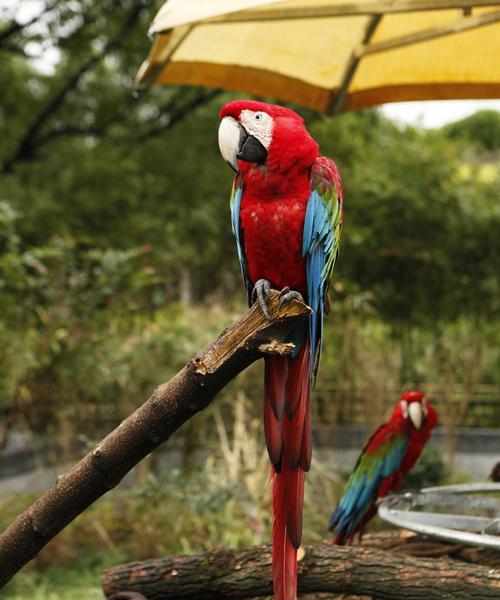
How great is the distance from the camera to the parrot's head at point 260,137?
1.35 m

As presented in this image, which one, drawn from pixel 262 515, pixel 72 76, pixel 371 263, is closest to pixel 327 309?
pixel 262 515

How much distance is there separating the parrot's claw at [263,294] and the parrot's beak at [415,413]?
4.50ft

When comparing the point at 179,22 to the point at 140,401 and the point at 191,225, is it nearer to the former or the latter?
the point at 140,401

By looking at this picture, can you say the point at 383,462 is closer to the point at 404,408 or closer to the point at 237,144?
the point at 404,408

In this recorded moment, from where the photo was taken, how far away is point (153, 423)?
1.13 m

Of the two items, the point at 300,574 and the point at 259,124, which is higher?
the point at 259,124

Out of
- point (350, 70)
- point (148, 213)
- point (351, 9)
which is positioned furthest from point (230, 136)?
point (148, 213)

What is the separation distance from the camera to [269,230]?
4.59ft

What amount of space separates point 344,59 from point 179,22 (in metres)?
1.13

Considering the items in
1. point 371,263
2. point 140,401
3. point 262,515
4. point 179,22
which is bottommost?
point 262,515

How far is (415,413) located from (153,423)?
1709 mm

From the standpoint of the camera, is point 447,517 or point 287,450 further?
point 447,517

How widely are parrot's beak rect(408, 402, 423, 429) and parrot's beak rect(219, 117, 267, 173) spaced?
5.08ft

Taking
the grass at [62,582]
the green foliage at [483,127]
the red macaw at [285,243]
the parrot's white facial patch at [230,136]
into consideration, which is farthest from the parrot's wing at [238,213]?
the green foliage at [483,127]
